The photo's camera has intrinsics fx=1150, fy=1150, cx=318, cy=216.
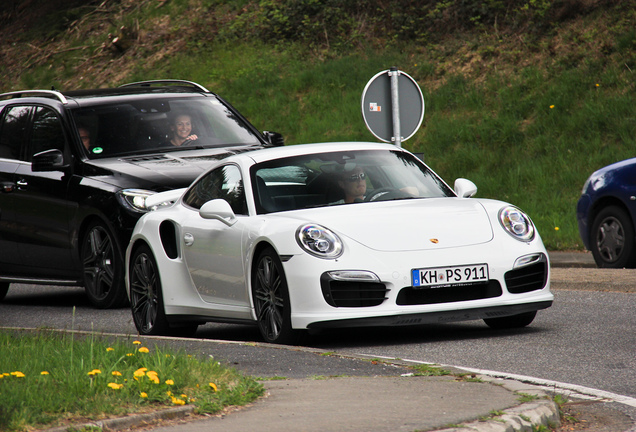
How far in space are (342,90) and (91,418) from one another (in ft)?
65.7

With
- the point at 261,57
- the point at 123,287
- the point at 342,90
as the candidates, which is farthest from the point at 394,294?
the point at 261,57

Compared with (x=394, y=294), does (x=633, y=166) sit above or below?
above

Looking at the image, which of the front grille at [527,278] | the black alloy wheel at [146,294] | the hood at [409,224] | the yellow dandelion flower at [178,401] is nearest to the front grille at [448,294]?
the front grille at [527,278]

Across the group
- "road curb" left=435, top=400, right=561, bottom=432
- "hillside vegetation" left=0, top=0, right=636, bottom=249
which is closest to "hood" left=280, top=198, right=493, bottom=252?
"road curb" left=435, top=400, right=561, bottom=432

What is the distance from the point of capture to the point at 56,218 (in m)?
11.5

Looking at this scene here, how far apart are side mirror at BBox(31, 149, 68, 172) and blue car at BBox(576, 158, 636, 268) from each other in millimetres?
5724

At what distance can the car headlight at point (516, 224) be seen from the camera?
8.12 m

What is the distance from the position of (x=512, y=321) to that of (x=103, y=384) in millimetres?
4156

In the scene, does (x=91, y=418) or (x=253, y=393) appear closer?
(x=91, y=418)

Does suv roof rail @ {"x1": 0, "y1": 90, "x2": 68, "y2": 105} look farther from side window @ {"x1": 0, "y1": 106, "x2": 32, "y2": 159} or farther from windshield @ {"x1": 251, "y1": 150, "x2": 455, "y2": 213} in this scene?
windshield @ {"x1": 251, "y1": 150, "x2": 455, "y2": 213}

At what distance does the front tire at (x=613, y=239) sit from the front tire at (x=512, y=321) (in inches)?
163

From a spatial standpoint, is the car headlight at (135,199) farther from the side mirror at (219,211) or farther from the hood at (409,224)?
the hood at (409,224)

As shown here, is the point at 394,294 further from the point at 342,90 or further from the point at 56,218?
the point at 342,90

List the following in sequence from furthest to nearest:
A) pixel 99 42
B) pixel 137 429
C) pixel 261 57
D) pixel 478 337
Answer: pixel 99 42 < pixel 261 57 < pixel 478 337 < pixel 137 429
